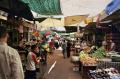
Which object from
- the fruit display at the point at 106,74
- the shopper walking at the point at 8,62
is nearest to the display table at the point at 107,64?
the fruit display at the point at 106,74

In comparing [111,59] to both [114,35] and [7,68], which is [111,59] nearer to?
[114,35]

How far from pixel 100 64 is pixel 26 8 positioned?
3261mm

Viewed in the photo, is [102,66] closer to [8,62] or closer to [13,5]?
[13,5]

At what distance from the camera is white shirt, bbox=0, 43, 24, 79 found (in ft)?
21.0

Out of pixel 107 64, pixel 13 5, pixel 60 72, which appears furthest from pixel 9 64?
pixel 60 72

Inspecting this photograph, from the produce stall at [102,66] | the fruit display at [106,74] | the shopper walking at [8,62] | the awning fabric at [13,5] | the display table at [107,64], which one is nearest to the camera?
the shopper walking at [8,62]

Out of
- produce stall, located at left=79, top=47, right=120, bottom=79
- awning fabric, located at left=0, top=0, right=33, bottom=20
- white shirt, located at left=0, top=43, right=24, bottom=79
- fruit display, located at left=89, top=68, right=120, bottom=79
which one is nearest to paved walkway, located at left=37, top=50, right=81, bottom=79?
produce stall, located at left=79, top=47, right=120, bottom=79

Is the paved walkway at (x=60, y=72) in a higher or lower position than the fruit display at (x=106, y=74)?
lower

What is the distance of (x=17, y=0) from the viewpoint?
29.9 ft

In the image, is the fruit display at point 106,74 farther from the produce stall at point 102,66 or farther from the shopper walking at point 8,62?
the shopper walking at point 8,62

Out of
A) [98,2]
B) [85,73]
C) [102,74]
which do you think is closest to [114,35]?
[85,73]

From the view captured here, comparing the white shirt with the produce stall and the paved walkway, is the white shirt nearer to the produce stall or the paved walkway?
the produce stall

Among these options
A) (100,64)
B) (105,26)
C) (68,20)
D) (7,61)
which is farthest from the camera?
(105,26)

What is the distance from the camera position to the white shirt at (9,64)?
6.41 meters
